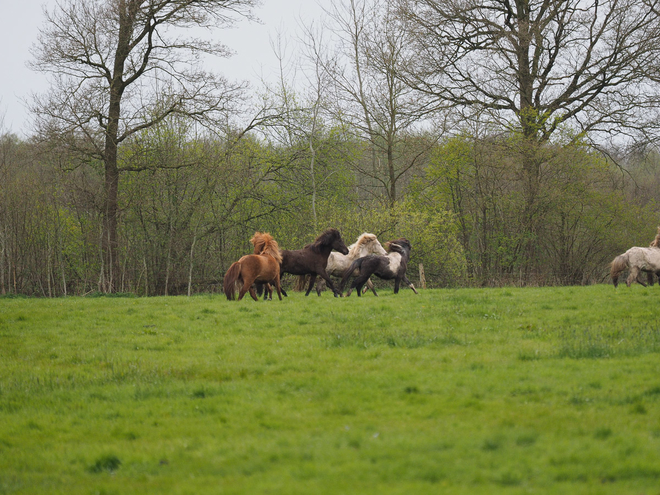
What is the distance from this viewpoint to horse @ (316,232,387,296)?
17.8 metres

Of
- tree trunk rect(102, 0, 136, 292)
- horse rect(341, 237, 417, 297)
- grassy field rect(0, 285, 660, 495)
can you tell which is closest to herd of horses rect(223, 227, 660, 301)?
horse rect(341, 237, 417, 297)

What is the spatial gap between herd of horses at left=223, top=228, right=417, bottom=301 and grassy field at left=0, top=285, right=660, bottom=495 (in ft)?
13.6

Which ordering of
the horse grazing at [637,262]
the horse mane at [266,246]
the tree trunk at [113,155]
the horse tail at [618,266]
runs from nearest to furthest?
the horse mane at [266,246], the horse tail at [618,266], the horse grazing at [637,262], the tree trunk at [113,155]

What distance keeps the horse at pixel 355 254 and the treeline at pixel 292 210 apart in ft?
20.8

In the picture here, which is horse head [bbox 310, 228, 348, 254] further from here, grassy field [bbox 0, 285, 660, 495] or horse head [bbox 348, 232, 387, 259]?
grassy field [bbox 0, 285, 660, 495]

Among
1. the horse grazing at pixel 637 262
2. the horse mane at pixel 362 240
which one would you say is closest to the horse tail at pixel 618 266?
the horse grazing at pixel 637 262

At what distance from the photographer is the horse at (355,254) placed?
17828 mm

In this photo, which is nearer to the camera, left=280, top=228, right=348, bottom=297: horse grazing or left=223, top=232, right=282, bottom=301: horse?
left=223, top=232, right=282, bottom=301: horse

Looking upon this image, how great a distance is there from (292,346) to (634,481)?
6.02 m

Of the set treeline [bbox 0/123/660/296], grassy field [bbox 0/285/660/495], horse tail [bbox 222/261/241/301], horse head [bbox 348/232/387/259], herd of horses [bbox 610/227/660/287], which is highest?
treeline [bbox 0/123/660/296]

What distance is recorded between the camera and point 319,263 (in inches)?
706

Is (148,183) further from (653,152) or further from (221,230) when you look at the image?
(653,152)

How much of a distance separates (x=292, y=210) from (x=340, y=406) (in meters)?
23.9

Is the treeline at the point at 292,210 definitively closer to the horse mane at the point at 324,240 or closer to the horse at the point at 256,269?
the horse mane at the point at 324,240
